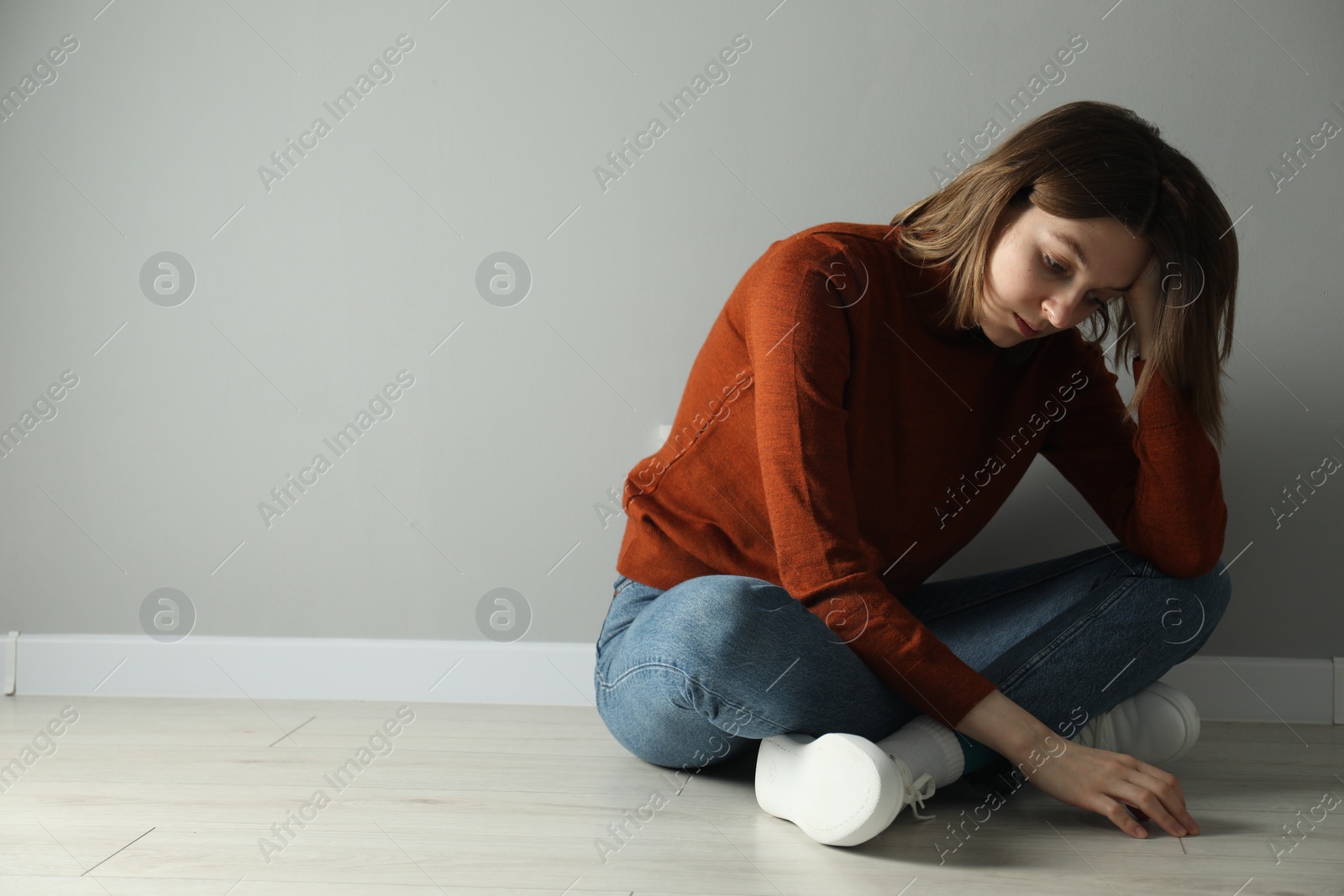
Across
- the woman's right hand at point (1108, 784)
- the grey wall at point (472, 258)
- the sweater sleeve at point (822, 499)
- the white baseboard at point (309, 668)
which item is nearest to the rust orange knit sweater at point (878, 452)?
the sweater sleeve at point (822, 499)

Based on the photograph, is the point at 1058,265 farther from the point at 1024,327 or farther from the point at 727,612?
the point at 727,612

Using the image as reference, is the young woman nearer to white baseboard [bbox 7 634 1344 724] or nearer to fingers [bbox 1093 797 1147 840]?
fingers [bbox 1093 797 1147 840]

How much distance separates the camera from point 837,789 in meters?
0.92

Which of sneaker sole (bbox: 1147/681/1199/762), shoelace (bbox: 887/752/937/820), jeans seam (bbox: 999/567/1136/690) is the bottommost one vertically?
sneaker sole (bbox: 1147/681/1199/762)

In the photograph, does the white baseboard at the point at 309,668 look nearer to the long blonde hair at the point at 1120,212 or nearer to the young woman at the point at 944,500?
the young woman at the point at 944,500

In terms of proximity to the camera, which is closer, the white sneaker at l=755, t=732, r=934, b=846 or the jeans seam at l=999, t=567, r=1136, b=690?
the white sneaker at l=755, t=732, r=934, b=846

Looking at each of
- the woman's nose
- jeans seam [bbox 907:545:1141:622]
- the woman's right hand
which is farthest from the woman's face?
the woman's right hand

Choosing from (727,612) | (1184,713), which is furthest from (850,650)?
(1184,713)

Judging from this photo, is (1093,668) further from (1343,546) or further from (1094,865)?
(1343,546)

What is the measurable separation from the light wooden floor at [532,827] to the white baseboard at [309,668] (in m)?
0.17

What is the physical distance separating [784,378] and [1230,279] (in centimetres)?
52

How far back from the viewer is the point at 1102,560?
3.94 feet

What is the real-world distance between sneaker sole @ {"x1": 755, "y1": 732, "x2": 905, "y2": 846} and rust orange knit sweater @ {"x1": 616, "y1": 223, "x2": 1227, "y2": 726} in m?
0.09

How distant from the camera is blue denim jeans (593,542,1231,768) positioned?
0.96 m
